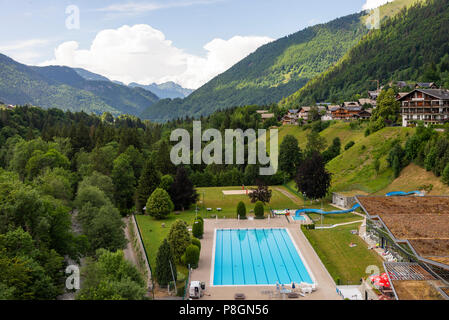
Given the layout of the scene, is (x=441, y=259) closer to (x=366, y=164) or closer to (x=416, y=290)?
(x=416, y=290)

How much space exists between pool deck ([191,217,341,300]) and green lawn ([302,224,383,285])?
2.11 ft

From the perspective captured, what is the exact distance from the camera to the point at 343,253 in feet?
109

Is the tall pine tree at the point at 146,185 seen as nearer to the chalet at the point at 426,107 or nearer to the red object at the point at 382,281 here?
the red object at the point at 382,281

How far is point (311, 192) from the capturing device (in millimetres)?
51125

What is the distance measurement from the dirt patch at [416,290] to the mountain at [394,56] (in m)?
96.7

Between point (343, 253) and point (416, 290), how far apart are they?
10.8 metres

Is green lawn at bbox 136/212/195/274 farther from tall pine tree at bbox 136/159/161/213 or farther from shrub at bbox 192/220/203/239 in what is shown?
tall pine tree at bbox 136/159/161/213

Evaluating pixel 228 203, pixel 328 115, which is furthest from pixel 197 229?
pixel 328 115

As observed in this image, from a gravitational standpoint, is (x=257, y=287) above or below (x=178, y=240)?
below

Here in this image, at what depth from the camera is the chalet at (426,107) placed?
6444 centimetres

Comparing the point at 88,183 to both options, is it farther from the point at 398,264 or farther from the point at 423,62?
the point at 423,62

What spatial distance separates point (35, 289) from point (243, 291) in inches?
500
